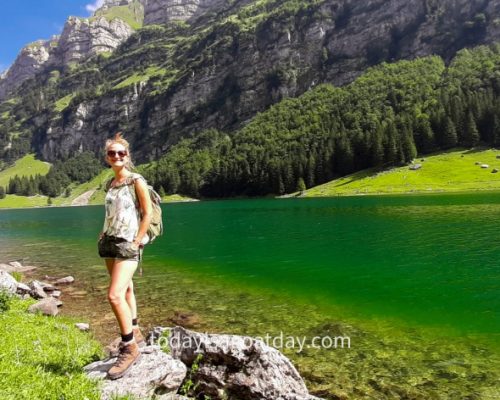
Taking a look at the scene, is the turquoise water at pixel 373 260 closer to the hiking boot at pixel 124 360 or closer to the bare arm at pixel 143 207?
the hiking boot at pixel 124 360

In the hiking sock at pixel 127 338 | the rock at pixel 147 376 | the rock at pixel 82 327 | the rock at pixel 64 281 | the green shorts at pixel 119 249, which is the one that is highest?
the green shorts at pixel 119 249

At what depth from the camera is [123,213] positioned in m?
9.48

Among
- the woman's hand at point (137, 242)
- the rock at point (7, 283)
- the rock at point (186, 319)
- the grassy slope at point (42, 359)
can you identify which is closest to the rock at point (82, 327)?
the grassy slope at point (42, 359)

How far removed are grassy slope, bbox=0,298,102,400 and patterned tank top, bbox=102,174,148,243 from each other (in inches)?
131

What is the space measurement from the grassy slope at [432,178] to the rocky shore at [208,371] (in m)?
126

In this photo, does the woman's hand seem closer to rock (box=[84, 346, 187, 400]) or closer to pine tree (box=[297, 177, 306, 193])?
rock (box=[84, 346, 187, 400])

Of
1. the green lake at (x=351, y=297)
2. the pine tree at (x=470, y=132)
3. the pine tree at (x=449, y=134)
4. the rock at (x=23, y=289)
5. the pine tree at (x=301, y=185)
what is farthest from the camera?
the pine tree at (x=301, y=185)

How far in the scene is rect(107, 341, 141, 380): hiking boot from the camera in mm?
9078

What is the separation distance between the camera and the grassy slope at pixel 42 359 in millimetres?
8000

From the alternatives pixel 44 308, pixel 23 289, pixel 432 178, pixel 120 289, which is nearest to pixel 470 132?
pixel 432 178

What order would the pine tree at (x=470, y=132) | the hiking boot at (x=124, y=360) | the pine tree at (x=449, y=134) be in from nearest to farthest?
the hiking boot at (x=124, y=360), the pine tree at (x=470, y=132), the pine tree at (x=449, y=134)

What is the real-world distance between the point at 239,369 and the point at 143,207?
4.73 m

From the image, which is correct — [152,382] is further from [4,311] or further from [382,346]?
[4,311]

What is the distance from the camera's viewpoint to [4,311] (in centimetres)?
1823
